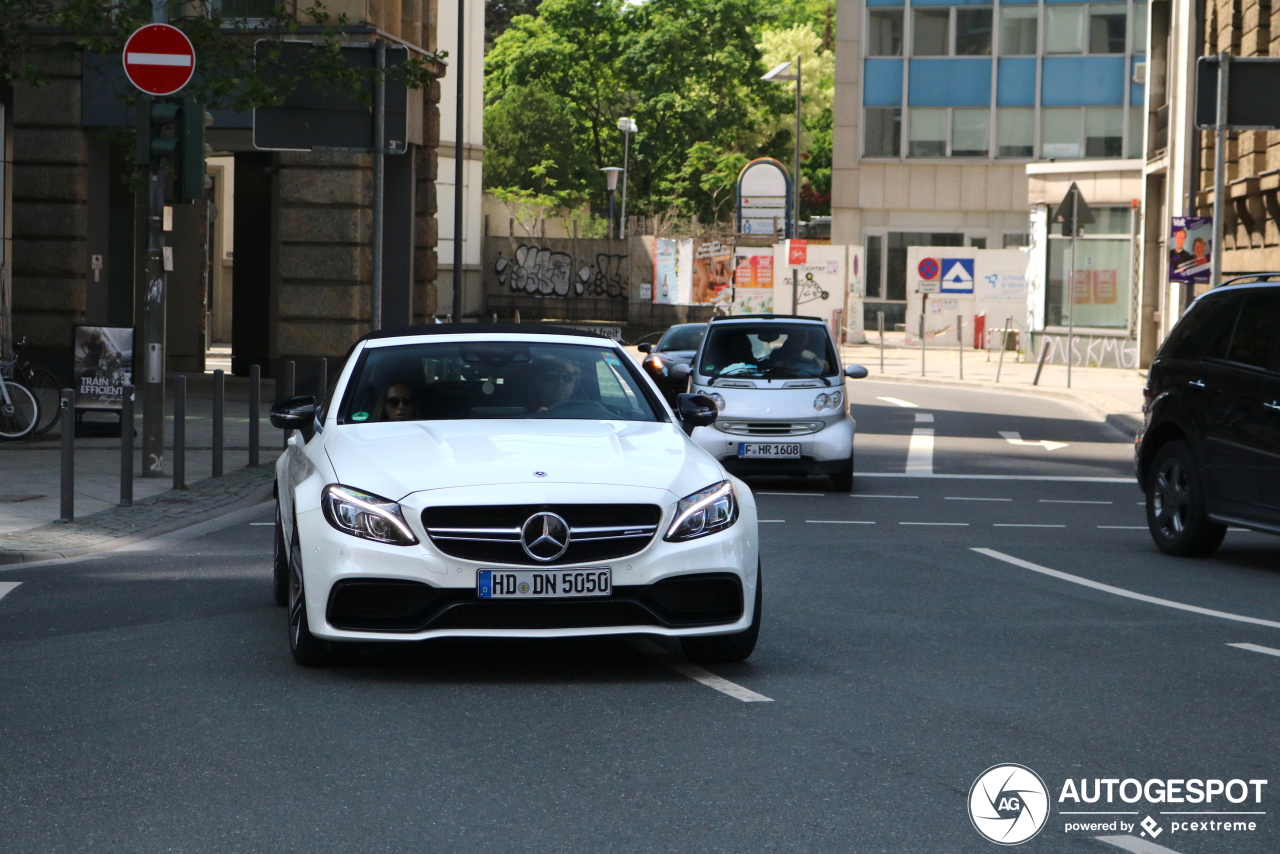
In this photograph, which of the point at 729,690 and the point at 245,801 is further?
the point at 729,690

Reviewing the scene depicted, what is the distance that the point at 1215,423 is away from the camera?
11617 millimetres

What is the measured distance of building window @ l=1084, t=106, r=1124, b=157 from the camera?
57.4m

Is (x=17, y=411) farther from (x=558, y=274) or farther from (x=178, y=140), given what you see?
(x=558, y=274)

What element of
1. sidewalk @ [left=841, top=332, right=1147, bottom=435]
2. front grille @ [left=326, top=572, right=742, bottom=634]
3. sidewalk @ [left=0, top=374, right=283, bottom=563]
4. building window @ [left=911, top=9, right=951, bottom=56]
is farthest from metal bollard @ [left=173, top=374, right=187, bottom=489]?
building window @ [left=911, top=9, right=951, bottom=56]

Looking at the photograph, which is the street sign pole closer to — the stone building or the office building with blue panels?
the stone building

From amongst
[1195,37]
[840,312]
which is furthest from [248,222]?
[840,312]

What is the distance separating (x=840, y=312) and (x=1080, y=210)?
59.3 ft

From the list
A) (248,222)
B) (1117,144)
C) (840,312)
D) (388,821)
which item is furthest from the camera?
(1117,144)

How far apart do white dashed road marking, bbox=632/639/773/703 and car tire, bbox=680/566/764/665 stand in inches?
2.4

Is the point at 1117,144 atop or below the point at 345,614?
atop

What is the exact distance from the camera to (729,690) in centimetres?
700

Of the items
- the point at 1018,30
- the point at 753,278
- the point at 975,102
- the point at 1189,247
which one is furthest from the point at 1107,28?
the point at 1189,247

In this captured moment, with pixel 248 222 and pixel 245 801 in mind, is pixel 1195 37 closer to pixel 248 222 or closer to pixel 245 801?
pixel 248 222

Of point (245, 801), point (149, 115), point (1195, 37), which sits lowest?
point (245, 801)
